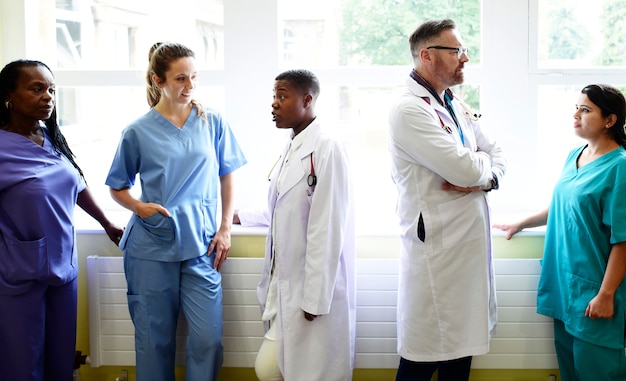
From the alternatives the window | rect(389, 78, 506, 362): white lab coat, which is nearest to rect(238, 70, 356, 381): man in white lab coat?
rect(389, 78, 506, 362): white lab coat

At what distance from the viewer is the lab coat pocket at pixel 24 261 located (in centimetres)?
228

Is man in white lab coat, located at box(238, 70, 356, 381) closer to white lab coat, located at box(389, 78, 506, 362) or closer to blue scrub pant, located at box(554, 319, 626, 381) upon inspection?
white lab coat, located at box(389, 78, 506, 362)

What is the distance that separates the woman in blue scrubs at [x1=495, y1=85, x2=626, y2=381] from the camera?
7.57 ft

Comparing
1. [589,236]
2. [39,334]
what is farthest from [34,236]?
[589,236]

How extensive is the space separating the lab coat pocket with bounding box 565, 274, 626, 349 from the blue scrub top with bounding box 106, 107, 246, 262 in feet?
4.36

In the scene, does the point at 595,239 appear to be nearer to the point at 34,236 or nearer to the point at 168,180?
the point at 168,180

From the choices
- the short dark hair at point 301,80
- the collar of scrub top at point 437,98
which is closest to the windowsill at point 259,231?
the collar of scrub top at point 437,98

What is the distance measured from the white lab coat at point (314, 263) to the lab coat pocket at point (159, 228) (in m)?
0.40

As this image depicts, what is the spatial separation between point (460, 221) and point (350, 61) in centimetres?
106

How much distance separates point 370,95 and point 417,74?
27.2 inches

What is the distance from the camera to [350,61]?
9.96 ft

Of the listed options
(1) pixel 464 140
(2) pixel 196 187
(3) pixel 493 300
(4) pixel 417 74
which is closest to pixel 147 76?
(2) pixel 196 187

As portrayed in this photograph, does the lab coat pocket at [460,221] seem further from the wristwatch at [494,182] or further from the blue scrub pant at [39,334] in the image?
the blue scrub pant at [39,334]

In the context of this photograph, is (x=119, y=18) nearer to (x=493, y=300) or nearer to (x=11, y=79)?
(x=11, y=79)
